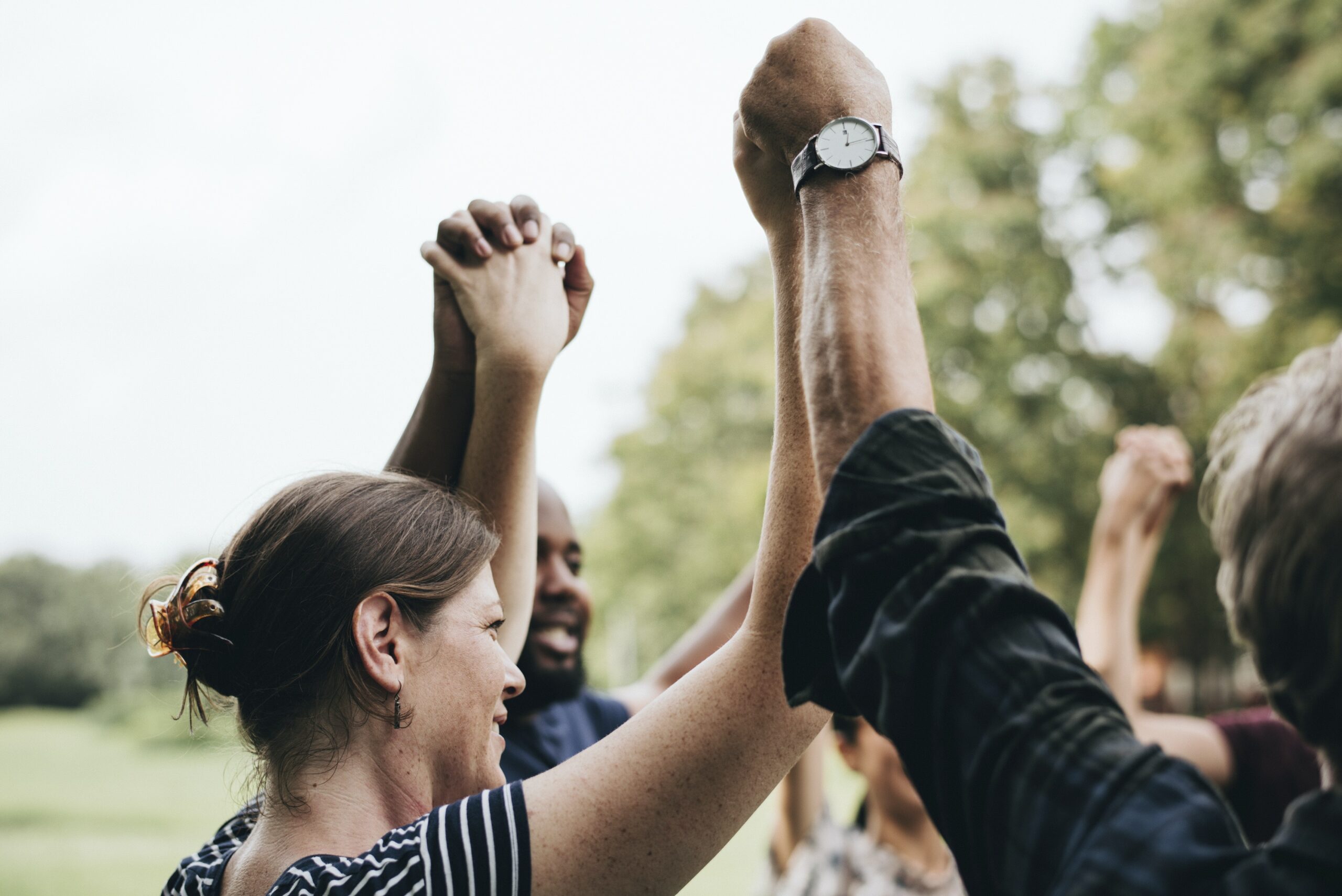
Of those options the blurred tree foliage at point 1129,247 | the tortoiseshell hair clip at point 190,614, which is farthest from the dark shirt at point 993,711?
the blurred tree foliage at point 1129,247

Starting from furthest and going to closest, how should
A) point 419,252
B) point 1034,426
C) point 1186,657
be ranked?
1. point 1186,657
2. point 1034,426
3. point 419,252

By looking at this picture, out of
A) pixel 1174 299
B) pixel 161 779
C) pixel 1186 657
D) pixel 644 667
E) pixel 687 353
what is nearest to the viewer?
pixel 1174 299

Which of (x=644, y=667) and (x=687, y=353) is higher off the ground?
(x=687, y=353)

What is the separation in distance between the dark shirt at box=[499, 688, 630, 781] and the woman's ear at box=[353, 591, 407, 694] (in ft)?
5.16

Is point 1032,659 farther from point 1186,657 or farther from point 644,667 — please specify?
point 644,667

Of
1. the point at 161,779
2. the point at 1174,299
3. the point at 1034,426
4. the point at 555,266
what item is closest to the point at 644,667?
the point at 161,779

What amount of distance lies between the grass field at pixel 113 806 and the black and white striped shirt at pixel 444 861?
2.68 feet

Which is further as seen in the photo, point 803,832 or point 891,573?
point 803,832

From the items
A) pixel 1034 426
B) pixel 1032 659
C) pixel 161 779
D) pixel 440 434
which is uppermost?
pixel 440 434

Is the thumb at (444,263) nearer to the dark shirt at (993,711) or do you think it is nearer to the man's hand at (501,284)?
the man's hand at (501,284)

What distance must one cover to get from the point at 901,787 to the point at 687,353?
25617 mm

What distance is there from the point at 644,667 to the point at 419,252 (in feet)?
119

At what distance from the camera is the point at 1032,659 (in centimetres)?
108

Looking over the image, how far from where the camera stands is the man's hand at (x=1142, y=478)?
11.2ft
